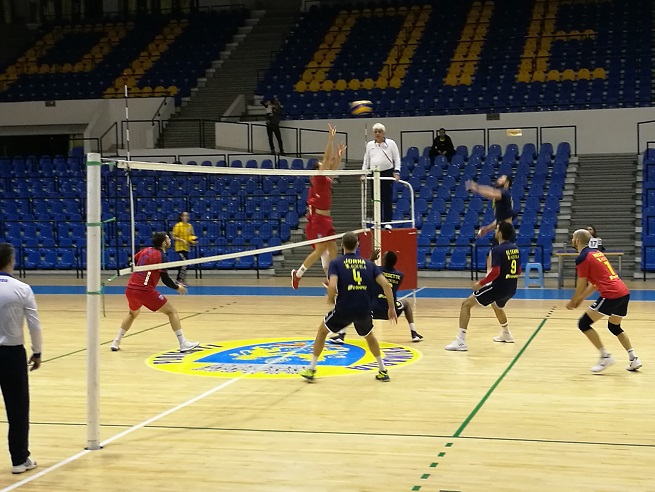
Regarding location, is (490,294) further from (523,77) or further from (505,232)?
(523,77)

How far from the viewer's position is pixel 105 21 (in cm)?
4125

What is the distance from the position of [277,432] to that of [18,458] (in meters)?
2.22

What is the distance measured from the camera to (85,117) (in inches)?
1298

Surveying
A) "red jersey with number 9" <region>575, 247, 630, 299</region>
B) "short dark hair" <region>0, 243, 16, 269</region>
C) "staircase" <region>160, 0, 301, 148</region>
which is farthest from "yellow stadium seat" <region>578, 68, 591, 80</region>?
"short dark hair" <region>0, 243, 16, 269</region>

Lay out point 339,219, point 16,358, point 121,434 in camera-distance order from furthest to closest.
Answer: point 339,219
point 121,434
point 16,358

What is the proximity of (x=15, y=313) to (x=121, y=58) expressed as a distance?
31868 mm

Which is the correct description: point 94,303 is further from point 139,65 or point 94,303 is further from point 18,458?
point 139,65

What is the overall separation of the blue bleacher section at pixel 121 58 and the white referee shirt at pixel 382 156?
1963 cm

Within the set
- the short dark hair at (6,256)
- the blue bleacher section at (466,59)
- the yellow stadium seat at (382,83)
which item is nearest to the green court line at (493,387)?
the short dark hair at (6,256)

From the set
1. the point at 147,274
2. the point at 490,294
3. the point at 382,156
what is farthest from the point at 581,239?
the point at 147,274

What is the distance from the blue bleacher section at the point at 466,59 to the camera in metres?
28.9

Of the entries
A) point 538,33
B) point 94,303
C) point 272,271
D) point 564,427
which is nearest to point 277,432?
point 94,303

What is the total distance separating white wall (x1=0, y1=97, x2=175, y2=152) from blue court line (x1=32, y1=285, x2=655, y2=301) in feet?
31.3

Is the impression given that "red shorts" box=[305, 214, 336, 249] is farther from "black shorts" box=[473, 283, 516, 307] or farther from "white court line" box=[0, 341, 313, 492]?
"black shorts" box=[473, 283, 516, 307]
